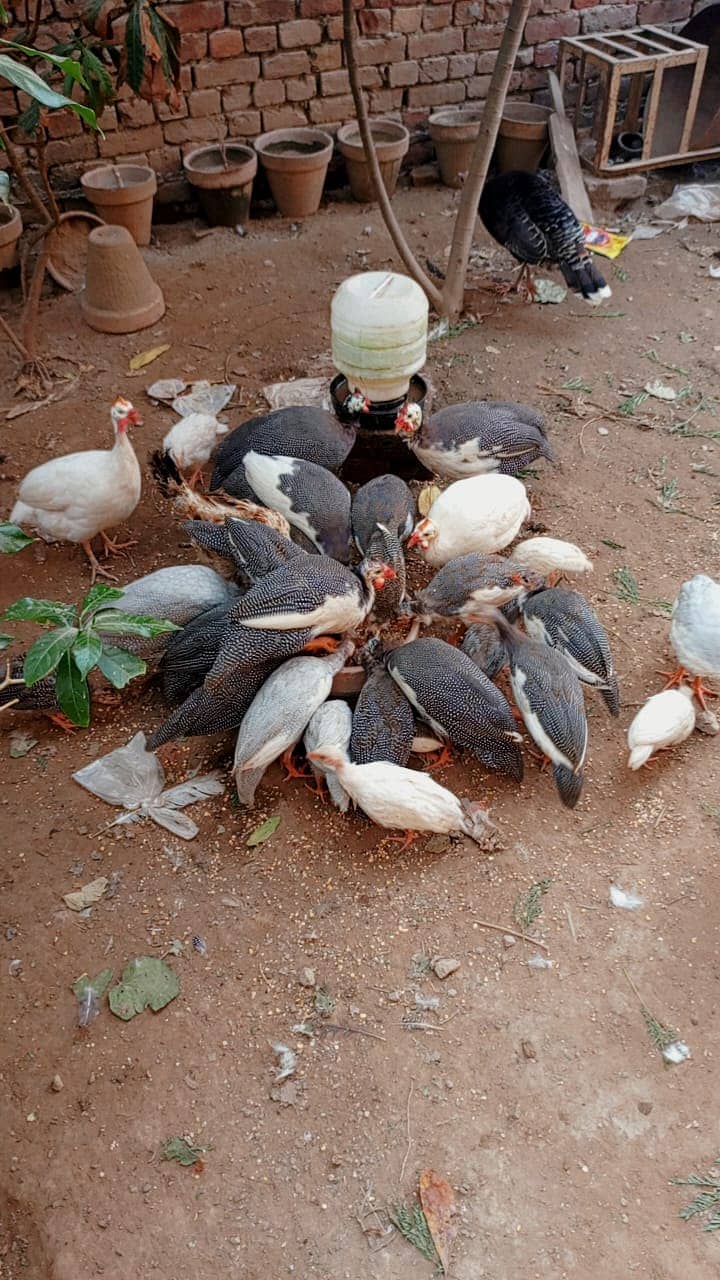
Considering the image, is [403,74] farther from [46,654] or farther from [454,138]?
[46,654]

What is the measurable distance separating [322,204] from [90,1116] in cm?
692

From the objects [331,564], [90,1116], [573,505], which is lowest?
[90,1116]

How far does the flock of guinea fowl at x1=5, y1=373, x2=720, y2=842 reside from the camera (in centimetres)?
319

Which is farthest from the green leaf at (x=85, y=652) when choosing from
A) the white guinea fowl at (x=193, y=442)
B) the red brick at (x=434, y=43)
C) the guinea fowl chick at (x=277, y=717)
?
the red brick at (x=434, y=43)

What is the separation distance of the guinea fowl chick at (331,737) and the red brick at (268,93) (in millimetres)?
5786

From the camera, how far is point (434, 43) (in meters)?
7.24

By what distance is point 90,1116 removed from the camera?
251cm

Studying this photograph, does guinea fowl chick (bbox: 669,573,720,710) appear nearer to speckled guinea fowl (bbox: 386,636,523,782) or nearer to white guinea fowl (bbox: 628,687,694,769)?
white guinea fowl (bbox: 628,687,694,769)

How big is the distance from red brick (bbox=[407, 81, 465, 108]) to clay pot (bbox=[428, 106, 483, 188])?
7 centimetres

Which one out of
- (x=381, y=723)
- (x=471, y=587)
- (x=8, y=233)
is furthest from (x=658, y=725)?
(x=8, y=233)

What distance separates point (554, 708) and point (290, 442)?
1.94 meters

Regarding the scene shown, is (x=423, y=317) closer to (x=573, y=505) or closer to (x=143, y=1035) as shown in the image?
(x=573, y=505)

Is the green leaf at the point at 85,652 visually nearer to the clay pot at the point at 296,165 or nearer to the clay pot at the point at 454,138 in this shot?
the clay pot at the point at 296,165

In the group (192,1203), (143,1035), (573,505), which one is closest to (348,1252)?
(192,1203)
